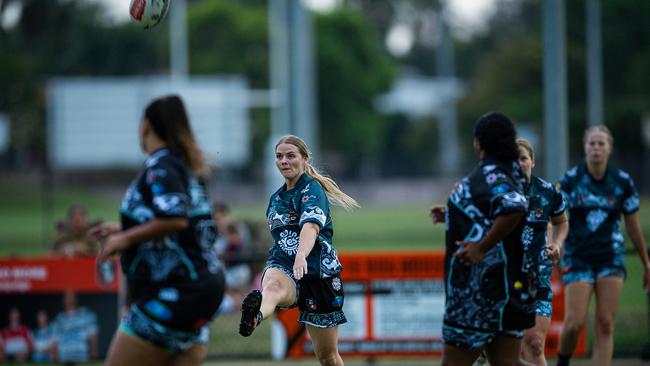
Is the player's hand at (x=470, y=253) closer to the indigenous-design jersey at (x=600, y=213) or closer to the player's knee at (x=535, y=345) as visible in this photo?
the player's knee at (x=535, y=345)

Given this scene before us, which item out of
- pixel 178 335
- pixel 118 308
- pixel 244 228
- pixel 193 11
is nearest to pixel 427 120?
pixel 193 11

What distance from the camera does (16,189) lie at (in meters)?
53.4

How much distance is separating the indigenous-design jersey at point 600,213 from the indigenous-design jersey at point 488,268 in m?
2.72

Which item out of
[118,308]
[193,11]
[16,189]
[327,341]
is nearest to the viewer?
[327,341]

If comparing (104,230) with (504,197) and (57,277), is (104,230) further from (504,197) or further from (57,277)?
(57,277)

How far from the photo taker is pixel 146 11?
23.9 ft

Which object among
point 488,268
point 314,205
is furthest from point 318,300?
point 488,268

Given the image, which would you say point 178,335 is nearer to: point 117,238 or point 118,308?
point 117,238

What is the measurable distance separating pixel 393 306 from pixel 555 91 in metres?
3.29

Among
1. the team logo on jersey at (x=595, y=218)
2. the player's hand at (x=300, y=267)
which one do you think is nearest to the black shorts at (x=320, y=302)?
the player's hand at (x=300, y=267)

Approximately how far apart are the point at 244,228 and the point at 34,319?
7.32 m

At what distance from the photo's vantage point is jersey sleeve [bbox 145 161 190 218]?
17.6 feet

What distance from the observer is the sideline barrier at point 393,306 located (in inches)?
437

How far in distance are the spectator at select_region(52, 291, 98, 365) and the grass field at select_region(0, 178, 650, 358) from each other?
59.8 inches
